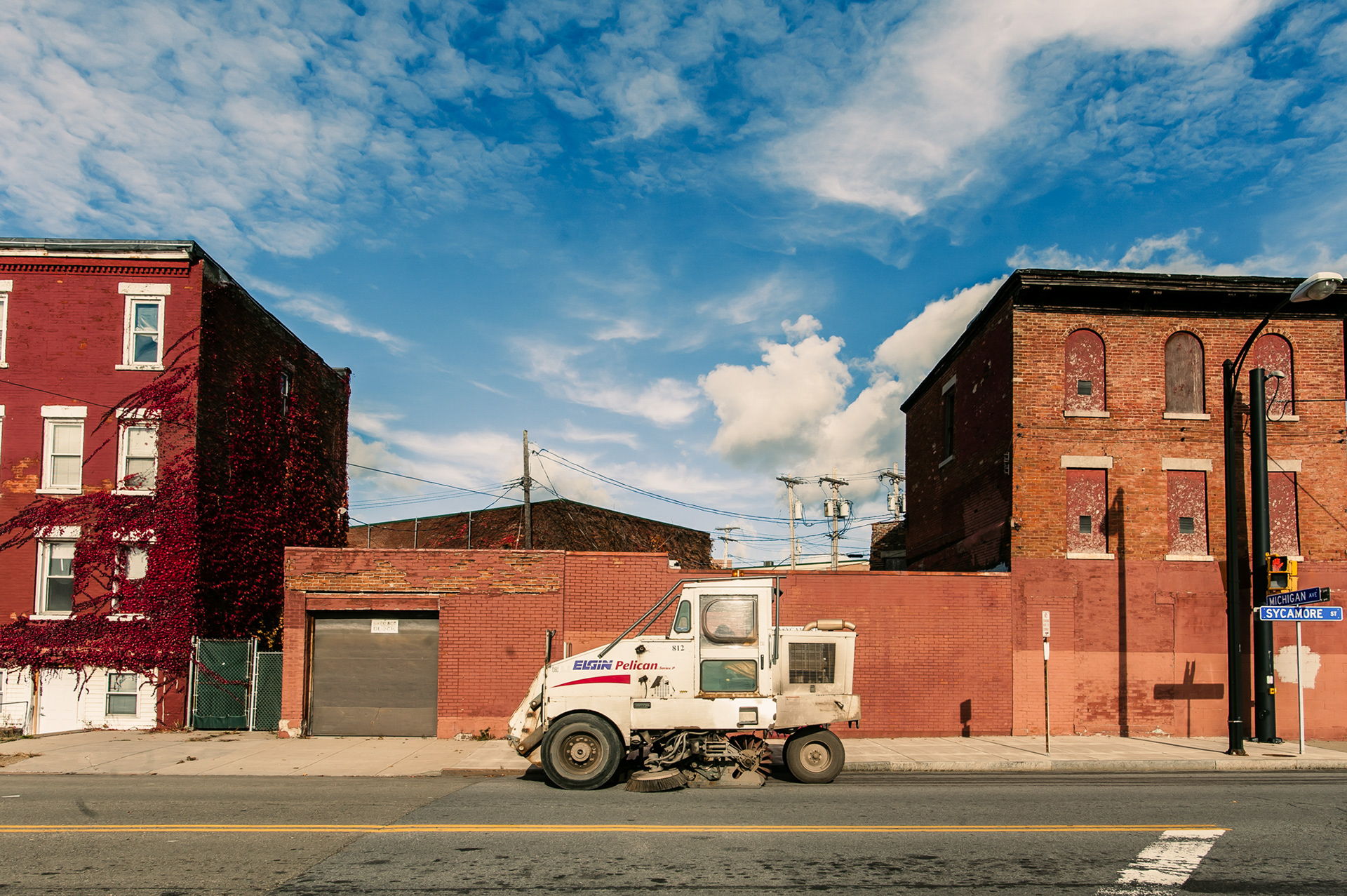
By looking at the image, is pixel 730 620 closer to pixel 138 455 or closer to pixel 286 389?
pixel 138 455

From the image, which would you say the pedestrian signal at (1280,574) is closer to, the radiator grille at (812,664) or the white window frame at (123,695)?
the radiator grille at (812,664)

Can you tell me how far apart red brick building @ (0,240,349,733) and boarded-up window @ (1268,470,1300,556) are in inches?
882

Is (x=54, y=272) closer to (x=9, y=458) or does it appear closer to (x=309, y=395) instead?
(x=9, y=458)

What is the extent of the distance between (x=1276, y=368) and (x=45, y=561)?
88.2ft

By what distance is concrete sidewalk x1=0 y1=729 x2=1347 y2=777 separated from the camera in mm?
13805

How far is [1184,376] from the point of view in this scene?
1905 centimetres

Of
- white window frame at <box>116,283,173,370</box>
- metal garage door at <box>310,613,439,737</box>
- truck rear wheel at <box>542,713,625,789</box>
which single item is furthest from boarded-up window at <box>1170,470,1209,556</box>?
white window frame at <box>116,283,173,370</box>

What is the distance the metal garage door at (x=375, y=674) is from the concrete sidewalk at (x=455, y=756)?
1.16 feet

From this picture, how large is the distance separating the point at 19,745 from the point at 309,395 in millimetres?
11986

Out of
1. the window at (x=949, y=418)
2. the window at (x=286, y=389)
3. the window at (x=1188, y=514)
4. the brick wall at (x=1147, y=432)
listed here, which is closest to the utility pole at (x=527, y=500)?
the window at (x=286, y=389)

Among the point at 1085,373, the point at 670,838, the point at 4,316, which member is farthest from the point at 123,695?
the point at 1085,373

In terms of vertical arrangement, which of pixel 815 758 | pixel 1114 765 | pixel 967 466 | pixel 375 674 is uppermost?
pixel 967 466

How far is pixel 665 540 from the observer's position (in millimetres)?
37812

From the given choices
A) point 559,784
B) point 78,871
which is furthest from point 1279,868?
point 78,871
